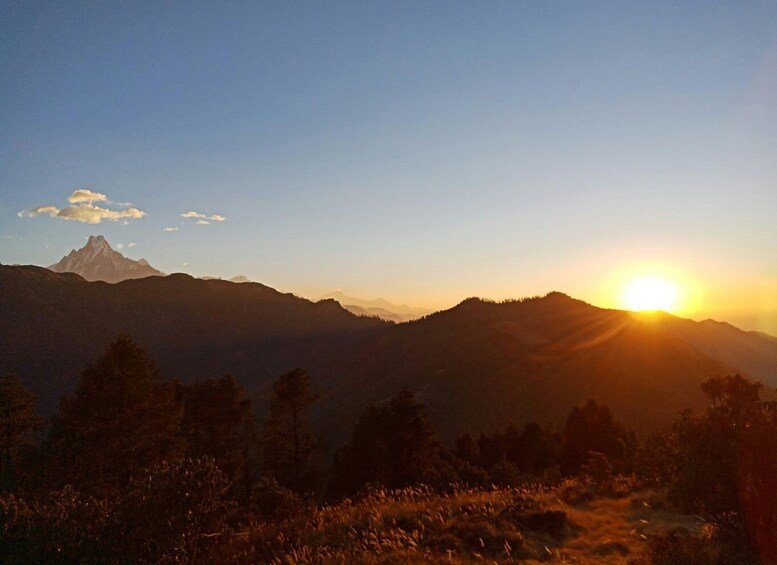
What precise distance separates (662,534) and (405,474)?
2247 centimetres

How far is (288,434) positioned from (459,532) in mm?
30793

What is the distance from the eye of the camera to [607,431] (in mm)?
51438

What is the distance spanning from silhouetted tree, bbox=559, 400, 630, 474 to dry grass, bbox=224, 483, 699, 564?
4023 centimetres

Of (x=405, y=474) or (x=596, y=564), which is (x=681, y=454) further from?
(x=405, y=474)

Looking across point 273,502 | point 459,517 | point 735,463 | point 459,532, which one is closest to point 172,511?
point 459,532

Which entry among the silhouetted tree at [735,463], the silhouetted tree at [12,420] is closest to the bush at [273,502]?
the silhouetted tree at [735,463]

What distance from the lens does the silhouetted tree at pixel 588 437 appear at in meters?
49.2

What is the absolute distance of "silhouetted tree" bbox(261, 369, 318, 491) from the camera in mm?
37250

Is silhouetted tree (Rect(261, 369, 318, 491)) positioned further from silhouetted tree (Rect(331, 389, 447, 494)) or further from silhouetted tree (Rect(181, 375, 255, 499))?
silhouetted tree (Rect(331, 389, 447, 494))

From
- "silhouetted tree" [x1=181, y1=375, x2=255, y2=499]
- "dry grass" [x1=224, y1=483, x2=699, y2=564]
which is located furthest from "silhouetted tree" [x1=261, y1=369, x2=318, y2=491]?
"dry grass" [x1=224, y1=483, x2=699, y2=564]

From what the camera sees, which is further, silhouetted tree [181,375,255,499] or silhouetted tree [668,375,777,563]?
silhouetted tree [181,375,255,499]

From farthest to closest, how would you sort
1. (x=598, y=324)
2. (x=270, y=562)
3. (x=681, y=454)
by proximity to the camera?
(x=598, y=324) → (x=681, y=454) → (x=270, y=562)

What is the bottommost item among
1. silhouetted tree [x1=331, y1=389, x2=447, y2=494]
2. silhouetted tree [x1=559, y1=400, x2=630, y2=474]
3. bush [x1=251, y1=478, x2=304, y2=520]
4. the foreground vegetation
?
silhouetted tree [x1=559, y1=400, x2=630, y2=474]

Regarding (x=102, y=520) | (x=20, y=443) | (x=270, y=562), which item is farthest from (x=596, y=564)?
(x=20, y=443)
